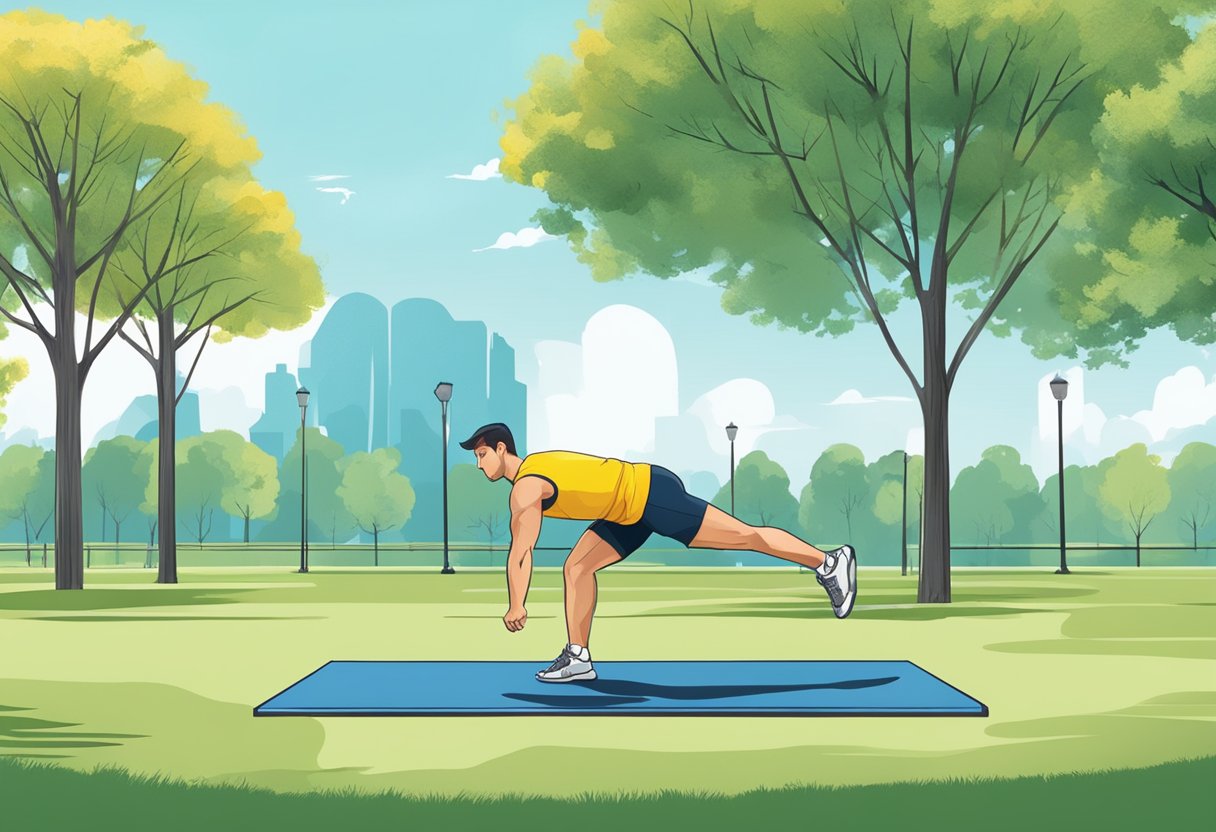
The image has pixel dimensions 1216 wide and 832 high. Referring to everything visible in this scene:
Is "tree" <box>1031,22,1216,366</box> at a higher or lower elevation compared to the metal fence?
higher

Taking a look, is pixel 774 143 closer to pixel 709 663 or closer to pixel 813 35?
pixel 813 35

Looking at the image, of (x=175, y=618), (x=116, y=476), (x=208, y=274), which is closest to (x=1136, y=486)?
(x=116, y=476)

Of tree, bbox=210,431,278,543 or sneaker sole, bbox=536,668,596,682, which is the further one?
tree, bbox=210,431,278,543

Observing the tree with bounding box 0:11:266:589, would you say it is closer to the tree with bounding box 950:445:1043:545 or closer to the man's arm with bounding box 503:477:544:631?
the man's arm with bounding box 503:477:544:631

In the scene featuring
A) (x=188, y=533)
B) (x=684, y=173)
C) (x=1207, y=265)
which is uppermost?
(x=684, y=173)

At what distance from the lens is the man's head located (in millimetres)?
9820

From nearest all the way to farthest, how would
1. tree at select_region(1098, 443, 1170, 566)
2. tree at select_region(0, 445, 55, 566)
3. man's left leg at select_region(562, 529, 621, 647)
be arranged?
man's left leg at select_region(562, 529, 621, 647), tree at select_region(1098, 443, 1170, 566), tree at select_region(0, 445, 55, 566)

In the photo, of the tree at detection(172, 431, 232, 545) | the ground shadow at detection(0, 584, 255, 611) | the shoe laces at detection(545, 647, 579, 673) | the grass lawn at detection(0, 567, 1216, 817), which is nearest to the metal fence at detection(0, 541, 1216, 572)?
the tree at detection(172, 431, 232, 545)

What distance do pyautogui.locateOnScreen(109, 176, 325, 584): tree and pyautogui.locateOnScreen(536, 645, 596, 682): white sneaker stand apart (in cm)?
2105

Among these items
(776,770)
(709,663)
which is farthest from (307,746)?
(709,663)

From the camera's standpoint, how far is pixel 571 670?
36.0 ft

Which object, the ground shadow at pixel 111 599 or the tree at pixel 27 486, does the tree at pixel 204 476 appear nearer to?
the tree at pixel 27 486

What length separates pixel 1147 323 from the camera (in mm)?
26344

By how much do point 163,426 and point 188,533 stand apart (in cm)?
7791
